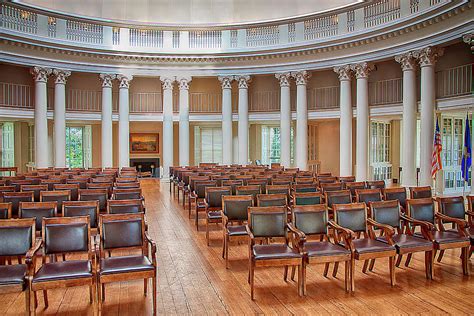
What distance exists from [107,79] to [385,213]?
16.3 m

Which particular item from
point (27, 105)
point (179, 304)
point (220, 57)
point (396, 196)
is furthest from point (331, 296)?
point (27, 105)

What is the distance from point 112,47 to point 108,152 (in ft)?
16.7

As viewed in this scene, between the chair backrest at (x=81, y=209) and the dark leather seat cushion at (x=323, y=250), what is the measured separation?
3142 millimetres

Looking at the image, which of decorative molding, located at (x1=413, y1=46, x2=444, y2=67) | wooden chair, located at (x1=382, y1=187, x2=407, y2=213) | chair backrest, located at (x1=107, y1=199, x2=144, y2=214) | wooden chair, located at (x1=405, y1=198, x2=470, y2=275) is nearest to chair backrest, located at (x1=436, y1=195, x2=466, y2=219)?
wooden chair, located at (x1=405, y1=198, x2=470, y2=275)

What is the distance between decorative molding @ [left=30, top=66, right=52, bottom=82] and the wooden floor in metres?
14.4

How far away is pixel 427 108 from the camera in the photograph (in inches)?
550

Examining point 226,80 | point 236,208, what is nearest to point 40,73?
point 226,80

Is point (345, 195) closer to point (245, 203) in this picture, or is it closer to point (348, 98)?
point (245, 203)

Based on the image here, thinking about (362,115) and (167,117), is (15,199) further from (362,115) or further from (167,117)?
(362,115)

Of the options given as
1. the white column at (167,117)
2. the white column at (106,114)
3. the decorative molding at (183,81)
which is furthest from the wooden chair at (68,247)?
the decorative molding at (183,81)

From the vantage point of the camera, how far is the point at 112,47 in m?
19.0

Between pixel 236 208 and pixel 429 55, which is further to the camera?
pixel 429 55

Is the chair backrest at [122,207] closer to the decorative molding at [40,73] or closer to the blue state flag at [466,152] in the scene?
the blue state flag at [466,152]

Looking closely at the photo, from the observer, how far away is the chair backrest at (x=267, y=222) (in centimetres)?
521
